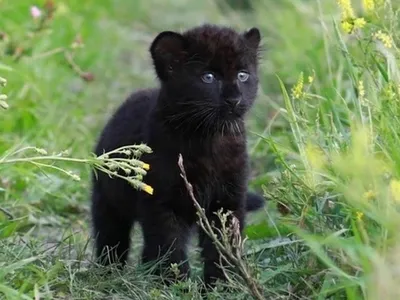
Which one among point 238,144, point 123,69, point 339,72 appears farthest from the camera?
point 123,69

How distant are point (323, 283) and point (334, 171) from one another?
40 centimetres

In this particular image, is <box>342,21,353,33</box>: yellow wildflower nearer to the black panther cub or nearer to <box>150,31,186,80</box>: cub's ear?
the black panther cub

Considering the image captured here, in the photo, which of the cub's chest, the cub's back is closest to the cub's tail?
the cub's chest

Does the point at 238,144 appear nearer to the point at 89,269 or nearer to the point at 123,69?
the point at 89,269

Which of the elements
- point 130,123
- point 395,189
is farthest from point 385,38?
point 130,123

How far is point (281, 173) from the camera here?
13.5 feet

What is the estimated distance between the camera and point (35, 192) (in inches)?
213

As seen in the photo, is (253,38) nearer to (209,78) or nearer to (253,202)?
(209,78)

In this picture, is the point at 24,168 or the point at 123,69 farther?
the point at 123,69

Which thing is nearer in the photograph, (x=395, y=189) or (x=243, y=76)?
(x=395, y=189)

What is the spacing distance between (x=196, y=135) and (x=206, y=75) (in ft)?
0.91

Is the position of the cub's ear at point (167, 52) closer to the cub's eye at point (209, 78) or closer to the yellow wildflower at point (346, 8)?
the cub's eye at point (209, 78)

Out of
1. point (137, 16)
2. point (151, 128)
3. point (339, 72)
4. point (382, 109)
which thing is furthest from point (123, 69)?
point (382, 109)

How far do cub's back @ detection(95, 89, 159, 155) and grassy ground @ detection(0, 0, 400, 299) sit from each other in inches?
9.4
